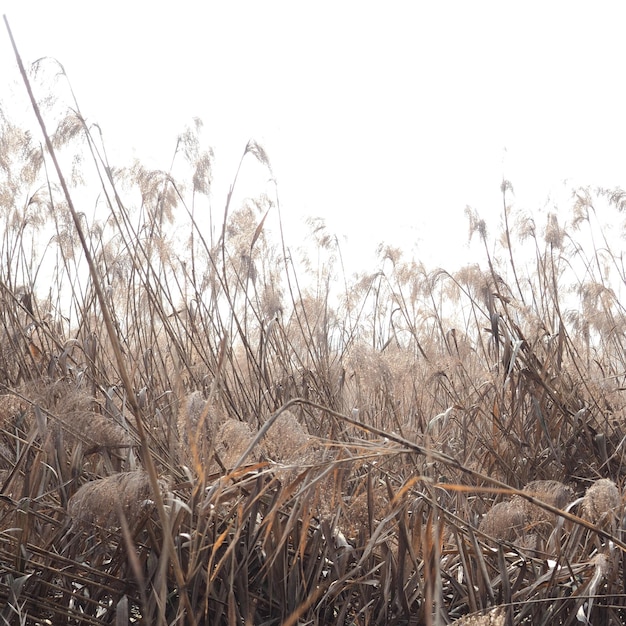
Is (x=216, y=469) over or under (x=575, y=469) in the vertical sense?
over

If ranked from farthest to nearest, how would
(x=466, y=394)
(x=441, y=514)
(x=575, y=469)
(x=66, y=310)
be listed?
(x=66, y=310)
(x=466, y=394)
(x=575, y=469)
(x=441, y=514)

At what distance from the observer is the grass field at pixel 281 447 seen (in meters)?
1.16

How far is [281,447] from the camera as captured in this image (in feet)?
3.78

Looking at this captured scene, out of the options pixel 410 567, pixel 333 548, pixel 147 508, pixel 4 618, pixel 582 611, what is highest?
pixel 147 508

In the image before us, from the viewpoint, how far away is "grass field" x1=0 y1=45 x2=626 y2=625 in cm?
116

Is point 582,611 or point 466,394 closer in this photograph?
point 582,611

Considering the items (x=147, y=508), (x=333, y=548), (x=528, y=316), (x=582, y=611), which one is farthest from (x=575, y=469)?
(x=147, y=508)

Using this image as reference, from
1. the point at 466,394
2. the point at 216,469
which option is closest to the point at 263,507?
the point at 216,469

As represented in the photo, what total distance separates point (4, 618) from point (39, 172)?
1988 mm

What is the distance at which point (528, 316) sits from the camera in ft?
7.92

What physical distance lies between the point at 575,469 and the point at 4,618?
177cm

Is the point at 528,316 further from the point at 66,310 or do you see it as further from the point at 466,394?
the point at 66,310

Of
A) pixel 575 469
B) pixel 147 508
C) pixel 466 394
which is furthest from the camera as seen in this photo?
pixel 466 394

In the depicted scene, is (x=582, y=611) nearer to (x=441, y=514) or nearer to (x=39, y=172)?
(x=441, y=514)
